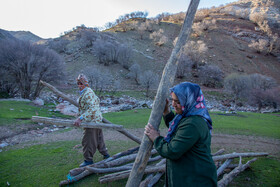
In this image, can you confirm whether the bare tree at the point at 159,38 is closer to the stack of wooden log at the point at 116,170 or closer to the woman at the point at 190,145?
the stack of wooden log at the point at 116,170

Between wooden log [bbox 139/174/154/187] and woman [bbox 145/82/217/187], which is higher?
woman [bbox 145/82/217/187]

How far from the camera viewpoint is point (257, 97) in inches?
932

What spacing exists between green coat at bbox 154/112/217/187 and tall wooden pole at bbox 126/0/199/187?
0.45 metres

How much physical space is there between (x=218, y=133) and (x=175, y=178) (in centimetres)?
845

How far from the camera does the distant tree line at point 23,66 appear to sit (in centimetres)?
1953

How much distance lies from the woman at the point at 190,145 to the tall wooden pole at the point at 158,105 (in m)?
0.35

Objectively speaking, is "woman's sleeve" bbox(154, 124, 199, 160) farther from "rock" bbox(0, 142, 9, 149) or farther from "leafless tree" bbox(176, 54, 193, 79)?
"leafless tree" bbox(176, 54, 193, 79)

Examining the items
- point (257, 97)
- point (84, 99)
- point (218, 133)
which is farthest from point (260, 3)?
point (84, 99)

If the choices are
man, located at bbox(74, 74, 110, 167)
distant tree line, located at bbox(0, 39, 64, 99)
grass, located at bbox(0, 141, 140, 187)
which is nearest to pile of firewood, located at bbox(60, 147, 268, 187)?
grass, located at bbox(0, 141, 140, 187)

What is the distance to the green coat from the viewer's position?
1896 mm

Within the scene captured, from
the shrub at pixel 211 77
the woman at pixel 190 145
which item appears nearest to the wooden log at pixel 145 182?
the woman at pixel 190 145

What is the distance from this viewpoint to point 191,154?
6.53 feet

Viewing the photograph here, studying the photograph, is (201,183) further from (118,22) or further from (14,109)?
(118,22)

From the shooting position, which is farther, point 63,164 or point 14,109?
point 14,109
